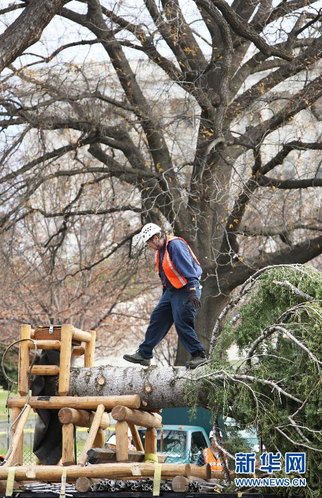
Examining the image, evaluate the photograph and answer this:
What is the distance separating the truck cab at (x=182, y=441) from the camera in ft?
47.9

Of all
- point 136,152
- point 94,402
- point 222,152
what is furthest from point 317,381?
point 136,152

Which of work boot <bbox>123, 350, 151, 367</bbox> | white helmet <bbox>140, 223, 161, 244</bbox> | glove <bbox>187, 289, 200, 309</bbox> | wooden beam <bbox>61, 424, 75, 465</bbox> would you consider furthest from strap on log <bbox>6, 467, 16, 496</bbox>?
white helmet <bbox>140, 223, 161, 244</bbox>

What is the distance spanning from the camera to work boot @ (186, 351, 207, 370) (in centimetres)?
888

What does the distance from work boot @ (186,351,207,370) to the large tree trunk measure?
0.09m

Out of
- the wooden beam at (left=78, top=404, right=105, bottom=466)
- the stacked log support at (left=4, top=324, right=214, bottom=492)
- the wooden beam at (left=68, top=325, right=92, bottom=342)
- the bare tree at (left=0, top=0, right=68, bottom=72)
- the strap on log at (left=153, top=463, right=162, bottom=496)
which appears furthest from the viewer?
the bare tree at (left=0, top=0, right=68, bottom=72)

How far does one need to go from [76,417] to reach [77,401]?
0.56ft

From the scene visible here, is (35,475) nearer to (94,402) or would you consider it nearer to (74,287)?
(94,402)

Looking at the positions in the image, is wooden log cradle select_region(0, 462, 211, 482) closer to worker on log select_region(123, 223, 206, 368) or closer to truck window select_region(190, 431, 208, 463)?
worker on log select_region(123, 223, 206, 368)

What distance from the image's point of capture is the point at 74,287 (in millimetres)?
24828

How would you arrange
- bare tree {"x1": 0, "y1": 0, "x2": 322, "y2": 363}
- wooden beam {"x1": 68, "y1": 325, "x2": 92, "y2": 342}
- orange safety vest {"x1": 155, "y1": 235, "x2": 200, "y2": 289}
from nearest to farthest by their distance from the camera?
wooden beam {"x1": 68, "y1": 325, "x2": 92, "y2": 342}, orange safety vest {"x1": 155, "y1": 235, "x2": 200, "y2": 289}, bare tree {"x1": 0, "y1": 0, "x2": 322, "y2": 363}

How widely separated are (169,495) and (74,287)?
1746cm

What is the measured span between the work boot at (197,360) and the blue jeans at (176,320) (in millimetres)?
53

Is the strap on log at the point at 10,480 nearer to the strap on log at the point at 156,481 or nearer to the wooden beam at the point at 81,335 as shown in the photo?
the strap on log at the point at 156,481

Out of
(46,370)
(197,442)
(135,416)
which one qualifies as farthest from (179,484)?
(197,442)
